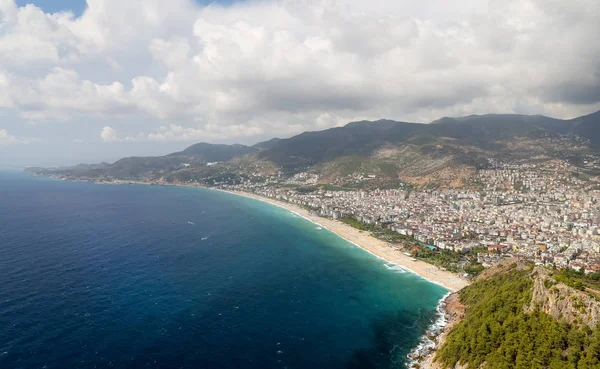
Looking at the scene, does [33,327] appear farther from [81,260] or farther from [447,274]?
[447,274]

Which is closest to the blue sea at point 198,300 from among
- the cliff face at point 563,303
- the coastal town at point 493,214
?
the cliff face at point 563,303

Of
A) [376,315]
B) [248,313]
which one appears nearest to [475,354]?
[376,315]

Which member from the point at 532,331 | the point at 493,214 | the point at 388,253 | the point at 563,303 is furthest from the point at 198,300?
the point at 493,214

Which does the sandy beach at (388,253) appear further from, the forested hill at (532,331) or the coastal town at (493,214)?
the forested hill at (532,331)

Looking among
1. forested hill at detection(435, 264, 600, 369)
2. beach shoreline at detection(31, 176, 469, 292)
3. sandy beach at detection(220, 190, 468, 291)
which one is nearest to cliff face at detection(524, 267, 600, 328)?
forested hill at detection(435, 264, 600, 369)

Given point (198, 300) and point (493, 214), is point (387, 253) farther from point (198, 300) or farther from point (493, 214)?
point (493, 214)

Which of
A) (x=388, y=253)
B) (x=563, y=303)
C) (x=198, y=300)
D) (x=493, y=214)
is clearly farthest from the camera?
(x=493, y=214)

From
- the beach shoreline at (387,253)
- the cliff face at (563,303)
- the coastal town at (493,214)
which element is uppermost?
the cliff face at (563,303)
